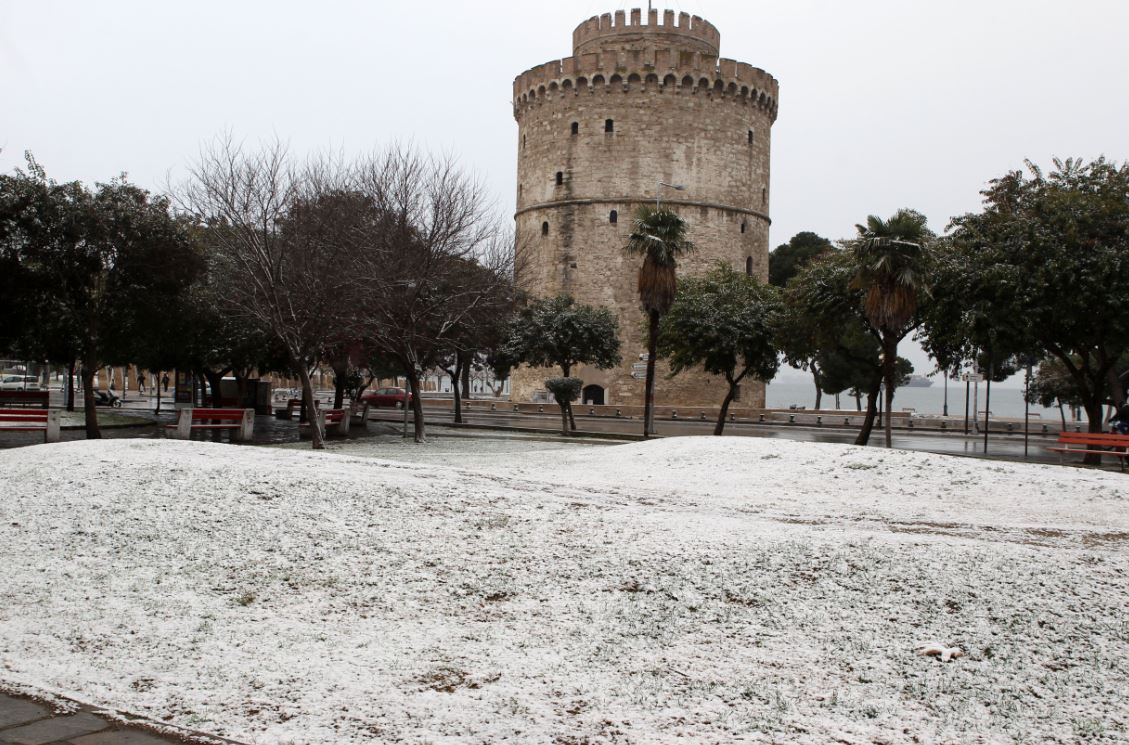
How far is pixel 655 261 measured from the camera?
2853 cm

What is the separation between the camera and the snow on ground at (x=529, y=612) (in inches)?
219

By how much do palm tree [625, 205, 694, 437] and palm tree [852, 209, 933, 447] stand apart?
598 centimetres

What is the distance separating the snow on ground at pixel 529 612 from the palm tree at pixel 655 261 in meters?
18.0

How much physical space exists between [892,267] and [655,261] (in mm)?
7141

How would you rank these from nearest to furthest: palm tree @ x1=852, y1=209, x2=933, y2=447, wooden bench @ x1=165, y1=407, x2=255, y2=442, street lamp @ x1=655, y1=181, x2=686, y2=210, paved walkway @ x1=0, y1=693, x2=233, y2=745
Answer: paved walkway @ x1=0, y1=693, x2=233, y2=745, wooden bench @ x1=165, y1=407, x2=255, y2=442, palm tree @ x1=852, y1=209, x2=933, y2=447, street lamp @ x1=655, y1=181, x2=686, y2=210

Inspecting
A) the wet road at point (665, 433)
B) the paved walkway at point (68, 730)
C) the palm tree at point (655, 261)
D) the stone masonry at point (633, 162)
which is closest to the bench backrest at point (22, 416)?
the wet road at point (665, 433)

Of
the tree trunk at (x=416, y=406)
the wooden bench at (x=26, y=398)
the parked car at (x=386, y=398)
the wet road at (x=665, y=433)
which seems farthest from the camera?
the parked car at (x=386, y=398)

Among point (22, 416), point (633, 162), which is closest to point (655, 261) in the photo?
point (22, 416)

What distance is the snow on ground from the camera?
219 inches

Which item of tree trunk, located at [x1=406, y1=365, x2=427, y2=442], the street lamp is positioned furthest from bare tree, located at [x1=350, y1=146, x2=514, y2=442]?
the street lamp

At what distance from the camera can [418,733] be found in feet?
17.0

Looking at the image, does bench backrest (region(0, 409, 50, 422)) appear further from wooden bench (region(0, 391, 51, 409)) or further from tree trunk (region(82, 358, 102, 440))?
wooden bench (region(0, 391, 51, 409))

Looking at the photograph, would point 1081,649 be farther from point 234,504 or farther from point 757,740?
point 234,504

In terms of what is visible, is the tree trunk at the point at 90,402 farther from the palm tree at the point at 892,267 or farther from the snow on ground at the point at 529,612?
the palm tree at the point at 892,267
